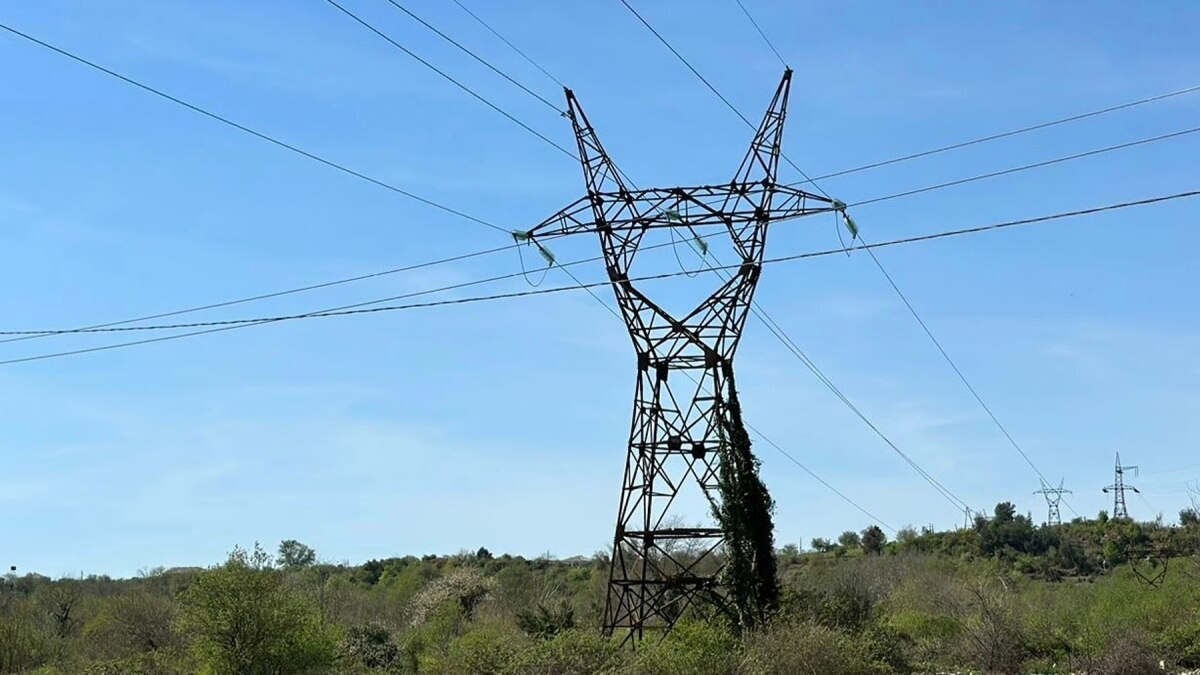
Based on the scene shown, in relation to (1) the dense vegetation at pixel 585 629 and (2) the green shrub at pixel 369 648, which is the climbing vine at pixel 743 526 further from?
(2) the green shrub at pixel 369 648

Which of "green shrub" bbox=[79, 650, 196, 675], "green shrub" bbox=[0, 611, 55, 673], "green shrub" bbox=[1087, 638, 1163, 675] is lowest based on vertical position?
"green shrub" bbox=[1087, 638, 1163, 675]

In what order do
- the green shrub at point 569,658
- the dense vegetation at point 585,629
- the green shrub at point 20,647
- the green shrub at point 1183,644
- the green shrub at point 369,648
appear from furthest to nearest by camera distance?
the green shrub at point 20,647 → the green shrub at point 369,648 → the green shrub at point 1183,644 → the dense vegetation at point 585,629 → the green shrub at point 569,658

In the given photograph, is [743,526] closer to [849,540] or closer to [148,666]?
[148,666]

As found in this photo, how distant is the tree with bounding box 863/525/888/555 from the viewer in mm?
109875

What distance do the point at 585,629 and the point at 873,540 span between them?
80.3 m

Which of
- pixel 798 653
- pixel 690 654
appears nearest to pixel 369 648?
pixel 690 654

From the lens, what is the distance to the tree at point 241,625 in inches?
1567

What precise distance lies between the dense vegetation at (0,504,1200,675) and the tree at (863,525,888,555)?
98.9ft

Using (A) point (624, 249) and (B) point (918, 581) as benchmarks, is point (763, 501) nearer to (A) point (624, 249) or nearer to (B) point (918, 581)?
(A) point (624, 249)

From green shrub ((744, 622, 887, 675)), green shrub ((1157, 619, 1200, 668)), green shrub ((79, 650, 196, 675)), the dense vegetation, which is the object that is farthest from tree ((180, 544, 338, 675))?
green shrub ((1157, 619, 1200, 668))

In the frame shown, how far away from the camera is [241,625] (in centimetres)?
4006

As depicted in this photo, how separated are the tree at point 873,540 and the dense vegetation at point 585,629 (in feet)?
98.9

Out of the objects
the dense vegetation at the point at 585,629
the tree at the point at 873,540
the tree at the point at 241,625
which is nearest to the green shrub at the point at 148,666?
the dense vegetation at the point at 585,629

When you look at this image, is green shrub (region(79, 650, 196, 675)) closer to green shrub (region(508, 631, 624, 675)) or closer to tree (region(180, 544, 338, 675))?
tree (region(180, 544, 338, 675))
